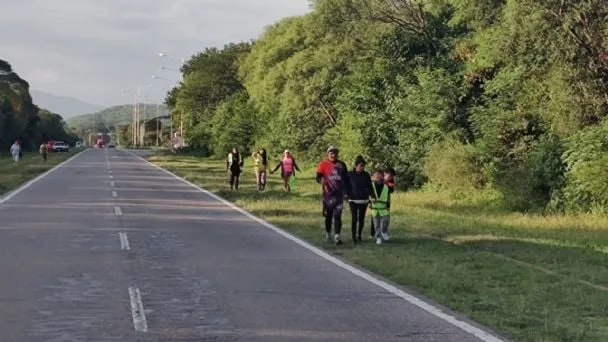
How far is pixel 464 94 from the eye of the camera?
30891mm

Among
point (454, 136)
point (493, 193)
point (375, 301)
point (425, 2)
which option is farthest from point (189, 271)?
point (425, 2)

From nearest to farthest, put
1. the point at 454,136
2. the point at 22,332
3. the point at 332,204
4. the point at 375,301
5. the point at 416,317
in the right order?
the point at 22,332 < the point at 416,317 < the point at 375,301 < the point at 332,204 < the point at 454,136

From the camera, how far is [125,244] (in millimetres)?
15633

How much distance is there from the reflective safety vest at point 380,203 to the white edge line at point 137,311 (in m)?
6.41

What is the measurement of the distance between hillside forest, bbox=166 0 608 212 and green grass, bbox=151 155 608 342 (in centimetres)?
Answer: 194

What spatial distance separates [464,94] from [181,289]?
21.3m

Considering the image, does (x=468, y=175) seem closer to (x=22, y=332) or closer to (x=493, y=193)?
(x=493, y=193)

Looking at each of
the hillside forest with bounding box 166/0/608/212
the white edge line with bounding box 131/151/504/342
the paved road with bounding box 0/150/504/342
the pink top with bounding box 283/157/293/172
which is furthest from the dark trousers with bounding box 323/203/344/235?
the pink top with bounding box 283/157/293/172

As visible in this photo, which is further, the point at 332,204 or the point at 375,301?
the point at 332,204

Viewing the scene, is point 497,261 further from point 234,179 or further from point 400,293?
point 234,179

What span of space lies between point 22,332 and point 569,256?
31.1ft

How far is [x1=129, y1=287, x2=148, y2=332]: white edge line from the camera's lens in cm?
884

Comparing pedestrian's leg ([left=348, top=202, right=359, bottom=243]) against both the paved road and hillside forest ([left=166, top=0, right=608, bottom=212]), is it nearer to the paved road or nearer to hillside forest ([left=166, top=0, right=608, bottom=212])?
the paved road

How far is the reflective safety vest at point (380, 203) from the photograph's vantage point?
53.9ft
